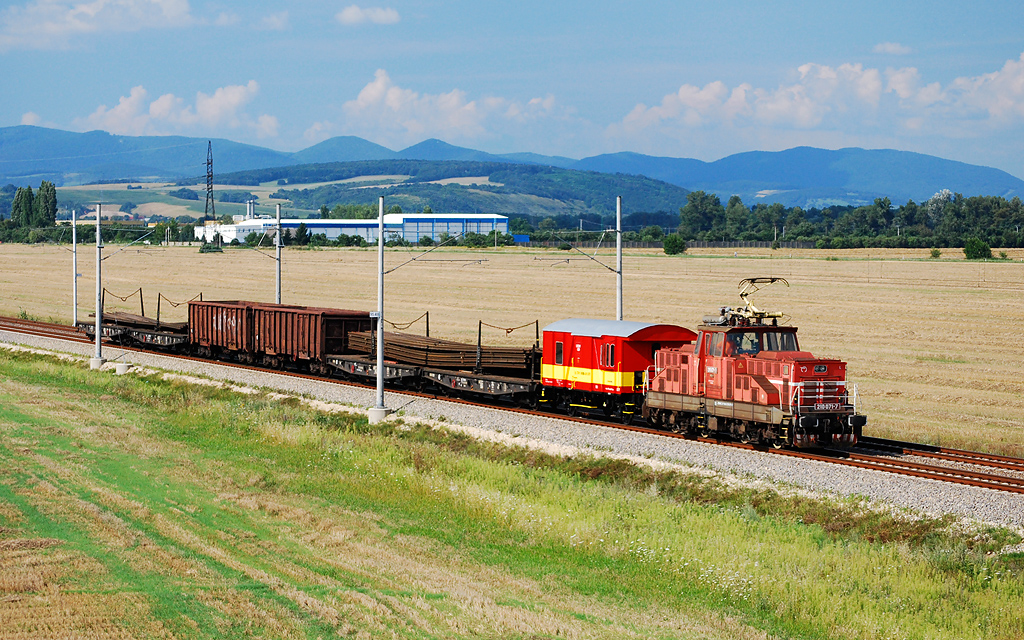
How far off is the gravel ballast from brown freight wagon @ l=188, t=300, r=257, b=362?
5131 millimetres

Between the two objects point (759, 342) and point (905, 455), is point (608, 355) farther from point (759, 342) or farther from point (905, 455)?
point (905, 455)

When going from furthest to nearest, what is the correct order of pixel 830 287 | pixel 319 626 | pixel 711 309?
pixel 830 287, pixel 711 309, pixel 319 626

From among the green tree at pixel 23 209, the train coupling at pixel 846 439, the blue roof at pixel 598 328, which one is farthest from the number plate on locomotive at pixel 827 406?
the green tree at pixel 23 209

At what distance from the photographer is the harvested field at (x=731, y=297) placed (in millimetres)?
39219

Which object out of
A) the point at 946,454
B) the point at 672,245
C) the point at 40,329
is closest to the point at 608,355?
the point at 946,454

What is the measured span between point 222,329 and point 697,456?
2955 cm

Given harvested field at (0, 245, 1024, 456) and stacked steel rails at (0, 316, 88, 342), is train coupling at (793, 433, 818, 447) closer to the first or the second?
harvested field at (0, 245, 1024, 456)

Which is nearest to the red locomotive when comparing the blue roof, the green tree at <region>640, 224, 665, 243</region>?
the blue roof

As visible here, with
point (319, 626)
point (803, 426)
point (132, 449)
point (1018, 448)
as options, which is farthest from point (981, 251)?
point (319, 626)

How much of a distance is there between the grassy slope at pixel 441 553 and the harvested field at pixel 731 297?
43.4 ft

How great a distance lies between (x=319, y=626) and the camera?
14891 millimetres

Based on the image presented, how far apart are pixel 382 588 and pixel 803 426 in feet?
43.1

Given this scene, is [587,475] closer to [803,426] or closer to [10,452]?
[803,426]

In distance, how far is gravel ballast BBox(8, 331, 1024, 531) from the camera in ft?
70.7
